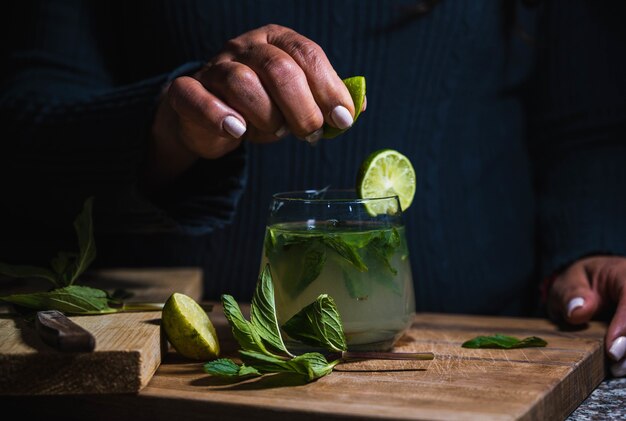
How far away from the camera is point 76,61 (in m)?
1.68

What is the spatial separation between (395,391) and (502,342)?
26 centimetres

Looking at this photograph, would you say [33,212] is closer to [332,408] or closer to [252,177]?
[252,177]

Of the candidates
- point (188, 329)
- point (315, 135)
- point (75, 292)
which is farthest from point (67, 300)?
point (315, 135)

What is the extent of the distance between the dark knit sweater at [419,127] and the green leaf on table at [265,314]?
576 mm

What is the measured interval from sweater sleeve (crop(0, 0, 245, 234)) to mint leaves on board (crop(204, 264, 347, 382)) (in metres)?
0.42

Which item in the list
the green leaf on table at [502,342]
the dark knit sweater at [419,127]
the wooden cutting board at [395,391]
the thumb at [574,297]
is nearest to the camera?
the wooden cutting board at [395,391]

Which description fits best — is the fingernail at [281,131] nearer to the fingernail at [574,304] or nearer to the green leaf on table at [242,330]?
the green leaf on table at [242,330]

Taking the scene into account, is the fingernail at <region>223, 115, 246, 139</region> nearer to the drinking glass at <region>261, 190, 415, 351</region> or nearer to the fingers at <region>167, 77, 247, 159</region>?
the fingers at <region>167, 77, 247, 159</region>

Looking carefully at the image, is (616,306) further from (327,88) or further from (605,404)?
(327,88)

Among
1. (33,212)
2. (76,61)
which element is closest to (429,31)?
(76,61)

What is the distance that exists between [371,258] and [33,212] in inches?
32.2

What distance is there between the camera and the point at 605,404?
37.9 inches

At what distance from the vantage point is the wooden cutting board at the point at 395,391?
780 mm

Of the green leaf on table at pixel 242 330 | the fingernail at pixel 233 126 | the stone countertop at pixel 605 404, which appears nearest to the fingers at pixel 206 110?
the fingernail at pixel 233 126
